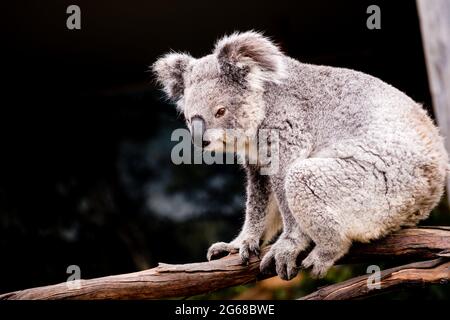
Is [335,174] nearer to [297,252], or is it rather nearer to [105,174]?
[297,252]

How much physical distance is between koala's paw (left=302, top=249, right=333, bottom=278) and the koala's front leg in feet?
1.40

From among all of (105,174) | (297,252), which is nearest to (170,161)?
(105,174)

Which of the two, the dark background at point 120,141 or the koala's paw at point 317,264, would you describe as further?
the dark background at point 120,141

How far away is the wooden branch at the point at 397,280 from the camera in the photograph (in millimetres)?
2818

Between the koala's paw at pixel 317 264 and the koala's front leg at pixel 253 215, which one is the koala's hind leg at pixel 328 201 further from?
the koala's front leg at pixel 253 215

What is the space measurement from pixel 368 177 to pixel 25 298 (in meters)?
1.77

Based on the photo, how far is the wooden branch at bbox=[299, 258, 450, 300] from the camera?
2818 mm

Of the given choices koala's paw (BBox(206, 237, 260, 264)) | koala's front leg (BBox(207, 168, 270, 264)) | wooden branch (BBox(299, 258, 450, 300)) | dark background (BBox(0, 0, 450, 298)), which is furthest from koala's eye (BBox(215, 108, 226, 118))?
dark background (BBox(0, 0, 450, 298))

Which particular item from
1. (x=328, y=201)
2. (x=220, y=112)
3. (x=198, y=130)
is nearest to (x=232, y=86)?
(x=220, y=112)

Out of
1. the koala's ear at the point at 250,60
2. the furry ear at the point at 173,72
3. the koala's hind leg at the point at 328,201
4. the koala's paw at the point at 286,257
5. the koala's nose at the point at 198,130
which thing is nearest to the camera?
the koala's hind leg at the point at 328,201

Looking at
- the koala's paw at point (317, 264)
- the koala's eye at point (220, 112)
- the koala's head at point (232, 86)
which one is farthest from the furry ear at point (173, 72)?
the koala's paw at point (317, 264)

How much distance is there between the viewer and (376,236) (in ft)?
Answer: 9.43

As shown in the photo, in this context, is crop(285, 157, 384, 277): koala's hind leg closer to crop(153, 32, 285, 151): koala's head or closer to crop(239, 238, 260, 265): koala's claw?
crop(239, 238, 260, 265): koala's claw

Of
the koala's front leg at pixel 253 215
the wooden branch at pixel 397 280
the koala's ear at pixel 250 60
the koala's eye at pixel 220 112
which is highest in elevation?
the koala's ear at pixel 250 60
